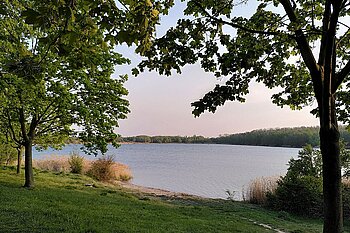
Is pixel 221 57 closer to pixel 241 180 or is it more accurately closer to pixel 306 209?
pixel 306 209

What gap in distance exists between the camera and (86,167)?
76.2ft

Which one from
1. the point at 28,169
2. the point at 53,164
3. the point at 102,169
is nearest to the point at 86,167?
the point at 102,169

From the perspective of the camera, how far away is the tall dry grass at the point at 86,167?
2238cm

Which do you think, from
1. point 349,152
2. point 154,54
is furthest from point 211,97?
point 349,152

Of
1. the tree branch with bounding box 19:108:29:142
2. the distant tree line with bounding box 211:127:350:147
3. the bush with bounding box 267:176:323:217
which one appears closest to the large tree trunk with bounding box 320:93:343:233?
the tree branch with bounding box 19:108:29:142

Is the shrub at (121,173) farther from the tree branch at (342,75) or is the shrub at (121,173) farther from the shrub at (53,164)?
the tree branch at (342,75)

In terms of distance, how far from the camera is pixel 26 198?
9.52m

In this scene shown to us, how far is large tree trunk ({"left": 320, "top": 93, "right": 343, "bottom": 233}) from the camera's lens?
4.60 m

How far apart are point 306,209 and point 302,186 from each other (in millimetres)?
1028

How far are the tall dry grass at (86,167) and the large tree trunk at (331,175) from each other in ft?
61.6

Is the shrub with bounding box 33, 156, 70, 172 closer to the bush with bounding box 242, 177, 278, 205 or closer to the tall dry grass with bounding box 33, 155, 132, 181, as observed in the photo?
the tall dry grass with bounding box 33, 155, 132, 181

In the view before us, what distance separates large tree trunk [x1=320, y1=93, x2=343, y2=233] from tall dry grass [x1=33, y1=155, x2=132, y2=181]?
1879 cm

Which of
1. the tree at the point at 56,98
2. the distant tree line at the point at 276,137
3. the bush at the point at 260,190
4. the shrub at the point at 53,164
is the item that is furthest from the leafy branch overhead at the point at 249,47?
the distant tree line at the point at 276,137

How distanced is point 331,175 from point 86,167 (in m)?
20.6
